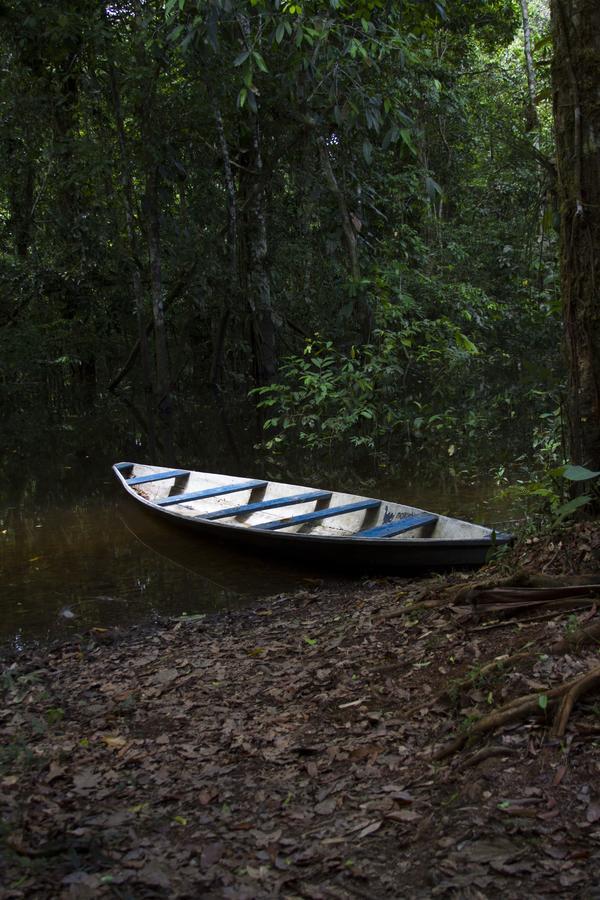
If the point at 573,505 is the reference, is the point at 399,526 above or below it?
below

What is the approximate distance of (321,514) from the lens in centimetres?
741

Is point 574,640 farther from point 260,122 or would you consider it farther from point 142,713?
point 260,122

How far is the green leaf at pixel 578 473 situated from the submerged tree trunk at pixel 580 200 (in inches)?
11.7

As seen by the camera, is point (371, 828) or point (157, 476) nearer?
point (371, 828)

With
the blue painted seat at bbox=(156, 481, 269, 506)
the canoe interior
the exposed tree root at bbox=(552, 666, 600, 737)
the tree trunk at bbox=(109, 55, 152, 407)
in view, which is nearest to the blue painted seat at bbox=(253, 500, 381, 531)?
the canoe interior

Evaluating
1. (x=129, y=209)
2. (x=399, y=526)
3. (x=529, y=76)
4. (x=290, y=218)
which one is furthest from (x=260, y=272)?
(x=399, y=526)

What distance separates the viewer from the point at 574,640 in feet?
11.1

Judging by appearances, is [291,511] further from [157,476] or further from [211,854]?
[211,854]

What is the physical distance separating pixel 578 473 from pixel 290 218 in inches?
567

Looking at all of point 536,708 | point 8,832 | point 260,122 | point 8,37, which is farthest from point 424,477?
point 8,37

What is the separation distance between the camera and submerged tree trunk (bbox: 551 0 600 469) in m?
4.09

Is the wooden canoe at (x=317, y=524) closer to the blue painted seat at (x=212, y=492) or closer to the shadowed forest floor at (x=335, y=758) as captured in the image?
the blue painted seat at (x=212, y=492)

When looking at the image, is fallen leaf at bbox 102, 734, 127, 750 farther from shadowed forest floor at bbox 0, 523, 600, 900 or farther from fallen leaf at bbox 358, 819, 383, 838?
fallen leaf at bbox 358, 819, 383, 838

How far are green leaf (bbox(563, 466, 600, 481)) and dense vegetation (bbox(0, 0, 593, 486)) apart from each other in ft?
19.9
